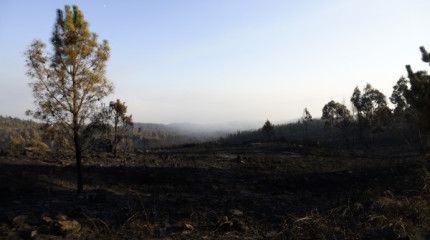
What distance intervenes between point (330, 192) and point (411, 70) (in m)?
7.17

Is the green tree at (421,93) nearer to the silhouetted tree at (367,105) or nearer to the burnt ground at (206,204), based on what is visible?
the burnt ground at (206,204)

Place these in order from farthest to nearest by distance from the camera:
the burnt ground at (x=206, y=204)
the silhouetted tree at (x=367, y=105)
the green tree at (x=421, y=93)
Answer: the silhouetted tree at (x=367, y=105) → the green tree at (x=421, y=93) → the burnt ground at (x=206, y=204)

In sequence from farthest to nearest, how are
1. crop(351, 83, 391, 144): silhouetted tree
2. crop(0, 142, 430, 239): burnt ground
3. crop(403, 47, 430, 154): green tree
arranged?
crop(351, 83, 391, 144): silhouetted tree, crop(403, 47, 430, 154): green tree, crop(0, 142, 430, 239): burnt ground

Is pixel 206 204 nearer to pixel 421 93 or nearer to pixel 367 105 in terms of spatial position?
pixel 421 93

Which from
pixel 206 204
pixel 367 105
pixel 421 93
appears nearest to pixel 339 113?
pixel 367 105

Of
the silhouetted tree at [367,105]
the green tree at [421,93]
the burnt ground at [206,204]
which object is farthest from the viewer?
the silhouetted tree at [367,105]

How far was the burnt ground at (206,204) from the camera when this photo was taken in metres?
5.07

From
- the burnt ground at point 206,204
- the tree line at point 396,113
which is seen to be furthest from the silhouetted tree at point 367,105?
the burnt ground at point 206,204

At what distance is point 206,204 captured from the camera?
8516mm

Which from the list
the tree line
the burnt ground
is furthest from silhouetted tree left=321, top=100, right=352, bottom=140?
the burnt ground

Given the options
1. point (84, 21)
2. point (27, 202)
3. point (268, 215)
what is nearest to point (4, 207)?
point (27, 202)

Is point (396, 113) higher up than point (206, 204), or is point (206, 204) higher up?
point (396, 113)

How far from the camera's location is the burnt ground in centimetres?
507

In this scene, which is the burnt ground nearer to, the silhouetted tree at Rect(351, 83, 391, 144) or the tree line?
the tree line
